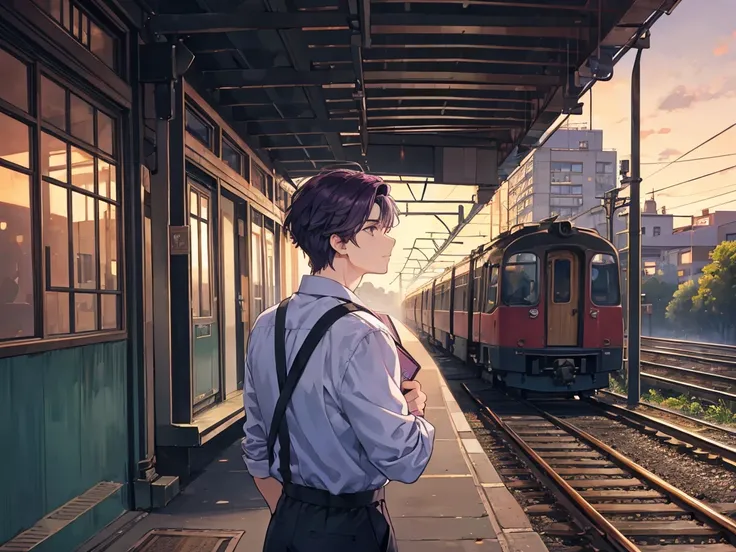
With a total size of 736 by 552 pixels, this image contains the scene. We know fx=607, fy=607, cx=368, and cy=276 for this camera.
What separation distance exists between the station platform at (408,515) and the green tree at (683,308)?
126 ft

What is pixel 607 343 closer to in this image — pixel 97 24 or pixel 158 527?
pixel 158 527

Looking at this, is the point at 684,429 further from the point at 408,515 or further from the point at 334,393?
the point at 334,393

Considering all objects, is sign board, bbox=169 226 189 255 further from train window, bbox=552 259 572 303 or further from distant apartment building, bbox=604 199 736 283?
distant apartment building, bbox=604 199 736 283

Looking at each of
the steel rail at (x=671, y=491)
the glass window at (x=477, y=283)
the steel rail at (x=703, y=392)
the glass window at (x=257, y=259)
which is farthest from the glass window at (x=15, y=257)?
the steel rail at (x=703, y=392)

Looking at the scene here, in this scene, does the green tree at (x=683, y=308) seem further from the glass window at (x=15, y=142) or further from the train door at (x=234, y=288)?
the glass window at (x=15, y=142)

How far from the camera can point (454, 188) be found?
12188 mm

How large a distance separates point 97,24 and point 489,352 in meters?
9.11

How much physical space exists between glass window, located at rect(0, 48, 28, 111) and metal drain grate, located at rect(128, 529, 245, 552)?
291cm

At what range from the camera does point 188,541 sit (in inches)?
166

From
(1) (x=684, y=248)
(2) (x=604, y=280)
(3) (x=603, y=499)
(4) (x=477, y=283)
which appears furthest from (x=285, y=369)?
(1) (x=684, y=248)

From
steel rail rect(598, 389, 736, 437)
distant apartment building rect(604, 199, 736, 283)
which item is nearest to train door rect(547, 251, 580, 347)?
steel rail rect(598, 389, 736, 437)

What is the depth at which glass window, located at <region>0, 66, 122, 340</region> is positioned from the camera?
3.38 meters

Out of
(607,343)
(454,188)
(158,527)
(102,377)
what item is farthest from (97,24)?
(607,343)

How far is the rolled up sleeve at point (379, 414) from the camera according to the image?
1651 millimetres
